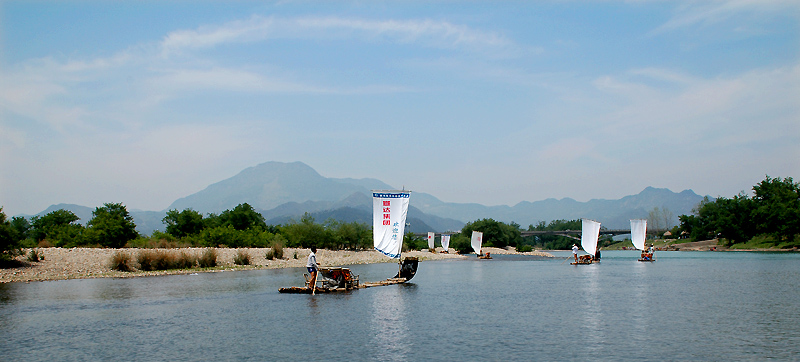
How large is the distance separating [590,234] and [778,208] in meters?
65.7

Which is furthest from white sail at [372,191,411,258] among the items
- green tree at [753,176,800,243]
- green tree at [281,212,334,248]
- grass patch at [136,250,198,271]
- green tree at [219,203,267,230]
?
green tree at [753,176,800,243]

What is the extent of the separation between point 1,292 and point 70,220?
74983mm

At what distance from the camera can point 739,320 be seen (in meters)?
24.8

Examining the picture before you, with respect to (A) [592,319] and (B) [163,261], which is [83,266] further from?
(A) [592,319]

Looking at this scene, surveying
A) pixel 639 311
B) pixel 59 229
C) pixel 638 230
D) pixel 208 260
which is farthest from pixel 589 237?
pixel 59 229

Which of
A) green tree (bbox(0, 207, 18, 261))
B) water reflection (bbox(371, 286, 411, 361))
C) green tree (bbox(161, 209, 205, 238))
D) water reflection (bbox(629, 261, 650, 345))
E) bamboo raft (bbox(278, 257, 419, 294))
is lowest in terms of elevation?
water reflection (bbox(371, 286, 411, 361))

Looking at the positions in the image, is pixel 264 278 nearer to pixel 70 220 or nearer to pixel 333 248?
pixel 333 248

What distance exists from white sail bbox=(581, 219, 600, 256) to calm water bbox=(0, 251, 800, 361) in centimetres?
3616

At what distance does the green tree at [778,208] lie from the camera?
373 feet

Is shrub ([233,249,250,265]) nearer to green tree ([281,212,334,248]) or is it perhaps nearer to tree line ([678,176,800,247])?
green tree ([281,212,334,248])

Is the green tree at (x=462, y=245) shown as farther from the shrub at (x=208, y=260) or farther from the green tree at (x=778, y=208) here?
the shrub at (x=208, y=260)

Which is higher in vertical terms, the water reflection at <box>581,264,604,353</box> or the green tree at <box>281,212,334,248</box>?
the green tree at <box>281,212,334,248</box>

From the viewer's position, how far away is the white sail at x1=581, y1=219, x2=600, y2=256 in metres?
76.1

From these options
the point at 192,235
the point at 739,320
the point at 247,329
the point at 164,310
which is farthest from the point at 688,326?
the point at 192,235
